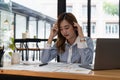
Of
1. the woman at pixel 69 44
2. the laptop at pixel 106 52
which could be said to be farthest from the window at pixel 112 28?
the laptop at pixel 106 52

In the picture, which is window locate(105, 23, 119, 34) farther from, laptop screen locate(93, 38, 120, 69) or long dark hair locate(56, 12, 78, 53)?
laptop screen locate(93, 38, 120, 69)

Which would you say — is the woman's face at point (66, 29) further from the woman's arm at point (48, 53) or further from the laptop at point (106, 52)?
the laptop at point (106, 52)

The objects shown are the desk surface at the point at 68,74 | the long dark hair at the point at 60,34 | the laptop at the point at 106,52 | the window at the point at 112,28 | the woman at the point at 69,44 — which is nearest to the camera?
the desk surface at the point at 68,74

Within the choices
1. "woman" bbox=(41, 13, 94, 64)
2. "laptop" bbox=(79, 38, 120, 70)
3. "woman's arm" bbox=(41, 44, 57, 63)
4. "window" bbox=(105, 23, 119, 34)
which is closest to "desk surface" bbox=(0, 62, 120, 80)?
"laptop" bbox=(79, 38, 120, 70)

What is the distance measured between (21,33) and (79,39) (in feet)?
10.8

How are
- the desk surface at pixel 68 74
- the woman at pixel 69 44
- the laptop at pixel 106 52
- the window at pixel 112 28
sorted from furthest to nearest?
the window at pixel 112 28 → the woman at pixel 69 44 → the laptop at pixel 106 52 → the desk surface at pixel 68 74

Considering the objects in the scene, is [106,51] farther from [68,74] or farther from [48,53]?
[48,53]

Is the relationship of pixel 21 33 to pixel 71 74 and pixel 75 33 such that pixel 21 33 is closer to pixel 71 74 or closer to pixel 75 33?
pixel 75 33

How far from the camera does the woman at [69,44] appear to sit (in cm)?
209

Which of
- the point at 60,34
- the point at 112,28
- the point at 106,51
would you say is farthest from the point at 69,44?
the point at 112,28

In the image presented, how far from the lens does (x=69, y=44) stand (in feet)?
7.32

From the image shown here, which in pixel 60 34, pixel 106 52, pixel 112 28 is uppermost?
pixel 112 28

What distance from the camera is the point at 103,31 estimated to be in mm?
5445

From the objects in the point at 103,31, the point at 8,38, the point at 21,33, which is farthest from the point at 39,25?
the point at 8,38
